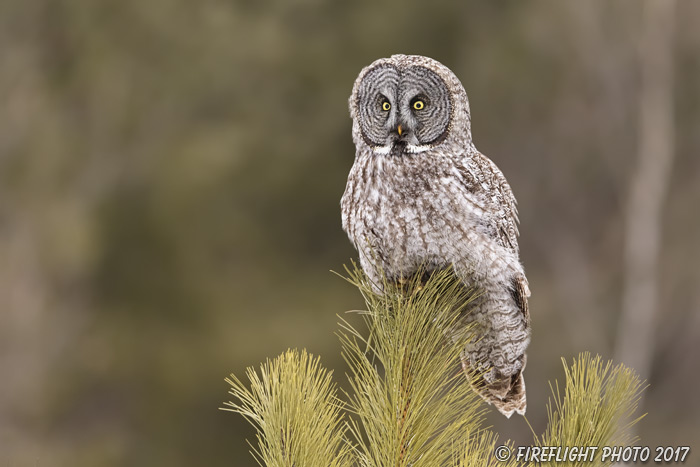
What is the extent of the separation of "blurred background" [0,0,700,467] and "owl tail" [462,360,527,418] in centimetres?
324

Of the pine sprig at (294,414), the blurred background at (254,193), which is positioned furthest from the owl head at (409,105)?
the blurred background at (254,193)

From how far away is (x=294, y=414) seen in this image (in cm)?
140

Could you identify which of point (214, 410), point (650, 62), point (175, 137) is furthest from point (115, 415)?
point (650, 62)

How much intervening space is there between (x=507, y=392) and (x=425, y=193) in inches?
25.2

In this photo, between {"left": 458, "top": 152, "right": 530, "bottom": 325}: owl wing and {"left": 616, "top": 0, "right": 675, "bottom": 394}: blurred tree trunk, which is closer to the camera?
{"left": 458, "top": 152, "right": 530, "bottom": 325}: owl wing

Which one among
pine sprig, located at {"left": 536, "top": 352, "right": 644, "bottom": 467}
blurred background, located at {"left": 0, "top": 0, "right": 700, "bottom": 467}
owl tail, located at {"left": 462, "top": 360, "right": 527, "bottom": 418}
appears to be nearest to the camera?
pine sprig, located at {"left": 536, "top": 352, "right": 644, "bottom": 467}

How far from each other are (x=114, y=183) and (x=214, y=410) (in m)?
1.81

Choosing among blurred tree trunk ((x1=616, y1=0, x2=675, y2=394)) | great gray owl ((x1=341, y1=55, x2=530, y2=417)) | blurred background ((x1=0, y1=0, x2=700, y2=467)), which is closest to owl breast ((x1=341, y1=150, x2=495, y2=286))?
great gray owl ((x1=341, y1=55, x2=530, y2=417))

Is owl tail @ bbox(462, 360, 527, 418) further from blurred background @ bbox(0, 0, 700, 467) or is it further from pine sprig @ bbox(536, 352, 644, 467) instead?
blurred background @ bbox(0, 0, 700, 467)

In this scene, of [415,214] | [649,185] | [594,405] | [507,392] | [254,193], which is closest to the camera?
[594,405]

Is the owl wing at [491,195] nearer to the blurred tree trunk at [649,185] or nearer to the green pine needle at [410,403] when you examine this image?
the green pine needle at [410,403]

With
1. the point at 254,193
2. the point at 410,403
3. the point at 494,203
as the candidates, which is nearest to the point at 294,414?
the point at 410,403

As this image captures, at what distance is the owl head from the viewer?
5.58 ft

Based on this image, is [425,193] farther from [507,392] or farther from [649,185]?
[649,185]
